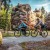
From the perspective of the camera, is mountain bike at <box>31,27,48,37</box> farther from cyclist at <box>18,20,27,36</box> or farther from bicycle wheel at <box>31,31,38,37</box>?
cyclist at <box>18,20,27,36</box>

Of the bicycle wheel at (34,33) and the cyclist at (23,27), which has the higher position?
the cyclist at (23,27)

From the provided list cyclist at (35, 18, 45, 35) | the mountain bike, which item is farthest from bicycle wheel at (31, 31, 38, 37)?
cyclist at (35, 18, 45, 35)

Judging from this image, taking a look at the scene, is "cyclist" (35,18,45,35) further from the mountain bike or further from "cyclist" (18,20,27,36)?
"cyclist" (18,20,27,36)

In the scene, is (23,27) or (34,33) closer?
(34,33)

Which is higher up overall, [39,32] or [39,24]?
[39,24]

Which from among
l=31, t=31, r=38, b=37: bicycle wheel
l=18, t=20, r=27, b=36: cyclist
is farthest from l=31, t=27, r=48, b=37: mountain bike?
l=18, t=20, r=27, b=36: cyclist

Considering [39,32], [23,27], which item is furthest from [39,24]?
[23,27]

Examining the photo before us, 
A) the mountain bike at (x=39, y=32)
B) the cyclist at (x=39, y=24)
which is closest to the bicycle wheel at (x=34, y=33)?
the mountain bike at (x=39, y=32)

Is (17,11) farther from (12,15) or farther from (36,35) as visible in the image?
(36,35)

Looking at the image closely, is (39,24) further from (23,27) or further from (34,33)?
(23,27)

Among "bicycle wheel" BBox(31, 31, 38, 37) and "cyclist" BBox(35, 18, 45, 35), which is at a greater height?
"cyclist" BBox(35, 18, 45, 35)

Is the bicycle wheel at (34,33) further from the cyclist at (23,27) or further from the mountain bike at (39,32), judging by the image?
the cyclist at (23,27)

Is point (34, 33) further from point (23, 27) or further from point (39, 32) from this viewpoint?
point (23, 27)

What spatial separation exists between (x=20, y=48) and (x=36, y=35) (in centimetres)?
75
